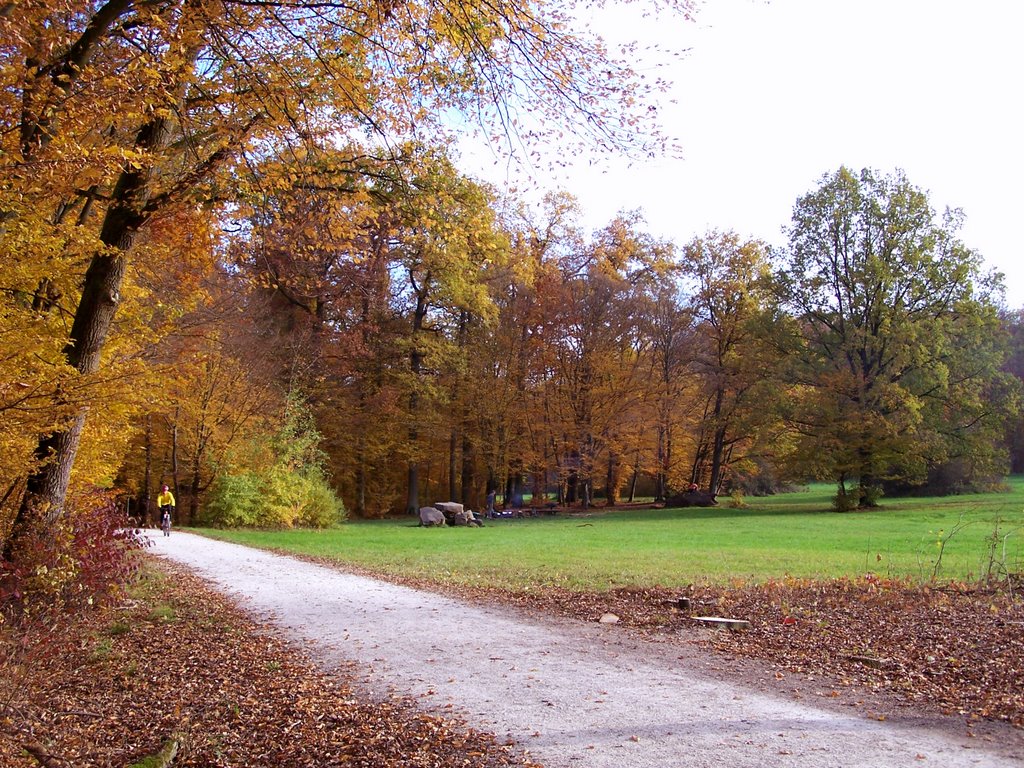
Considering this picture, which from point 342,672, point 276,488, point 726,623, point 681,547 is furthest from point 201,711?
point 276,488

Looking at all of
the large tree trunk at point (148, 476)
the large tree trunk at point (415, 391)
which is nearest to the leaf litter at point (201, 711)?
the large tree trunk at point (148, 476)

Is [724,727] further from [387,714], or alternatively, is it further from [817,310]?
[817,310]

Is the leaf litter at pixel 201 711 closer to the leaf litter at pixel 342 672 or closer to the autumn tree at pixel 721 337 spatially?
the leaf litter at pixel 342 672

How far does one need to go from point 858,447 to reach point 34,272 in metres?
30.3

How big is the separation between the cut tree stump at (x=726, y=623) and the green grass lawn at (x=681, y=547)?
2786 mm

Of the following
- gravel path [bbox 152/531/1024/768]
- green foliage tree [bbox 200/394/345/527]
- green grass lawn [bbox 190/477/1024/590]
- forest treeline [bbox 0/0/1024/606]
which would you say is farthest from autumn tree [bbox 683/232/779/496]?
gravel path [bbox 152/531/1024/768]

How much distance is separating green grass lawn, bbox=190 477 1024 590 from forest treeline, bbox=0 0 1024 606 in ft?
14.7

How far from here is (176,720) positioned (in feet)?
16.0

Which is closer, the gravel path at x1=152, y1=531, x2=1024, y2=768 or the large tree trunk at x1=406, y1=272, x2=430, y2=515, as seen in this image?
the gravel path at x1=152, y1=531, x2=1024, y2=768

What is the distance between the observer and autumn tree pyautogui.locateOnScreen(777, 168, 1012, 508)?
3077 cm

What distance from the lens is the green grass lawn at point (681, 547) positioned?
11.9 meters

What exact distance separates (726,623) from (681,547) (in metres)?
10.2

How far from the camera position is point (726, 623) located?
25.1 ft

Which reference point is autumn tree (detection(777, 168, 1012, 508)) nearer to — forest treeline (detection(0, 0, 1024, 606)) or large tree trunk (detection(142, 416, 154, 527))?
forest treeline (detection(0, 0, 1024, 606))
